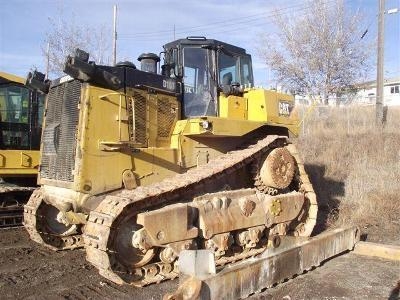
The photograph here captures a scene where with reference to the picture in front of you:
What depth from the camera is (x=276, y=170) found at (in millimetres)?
7445

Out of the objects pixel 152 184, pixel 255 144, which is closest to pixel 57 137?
pixel 152 184

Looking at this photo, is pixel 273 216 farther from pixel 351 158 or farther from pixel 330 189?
pixel 351 158

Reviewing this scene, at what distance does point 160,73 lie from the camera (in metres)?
7.79

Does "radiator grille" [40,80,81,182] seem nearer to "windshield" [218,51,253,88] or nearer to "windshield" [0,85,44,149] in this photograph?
"windshield" [218,51,253,88]

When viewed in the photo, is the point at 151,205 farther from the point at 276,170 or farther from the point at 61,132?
the point at 276,170

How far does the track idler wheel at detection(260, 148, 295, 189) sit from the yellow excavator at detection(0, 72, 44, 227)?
563 cm

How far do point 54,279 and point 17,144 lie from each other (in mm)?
5292

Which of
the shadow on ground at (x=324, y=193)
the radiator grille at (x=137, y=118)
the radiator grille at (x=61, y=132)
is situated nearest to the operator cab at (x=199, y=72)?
the radiator grille at (x=137, y=118)

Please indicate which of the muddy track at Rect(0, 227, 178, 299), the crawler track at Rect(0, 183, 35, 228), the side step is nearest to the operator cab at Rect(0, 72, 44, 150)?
the crawler track at Rect(0, 183, 35, 228)

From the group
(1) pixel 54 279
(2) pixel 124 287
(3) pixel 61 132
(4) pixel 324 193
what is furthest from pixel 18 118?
(4) pixel 324 193

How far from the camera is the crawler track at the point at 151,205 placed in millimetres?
5449

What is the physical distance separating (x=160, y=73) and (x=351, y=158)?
313 inches

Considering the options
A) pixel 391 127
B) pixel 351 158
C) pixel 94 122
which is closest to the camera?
pixel 94 122

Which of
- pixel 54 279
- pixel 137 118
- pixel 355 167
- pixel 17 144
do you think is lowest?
pixel 54 279
